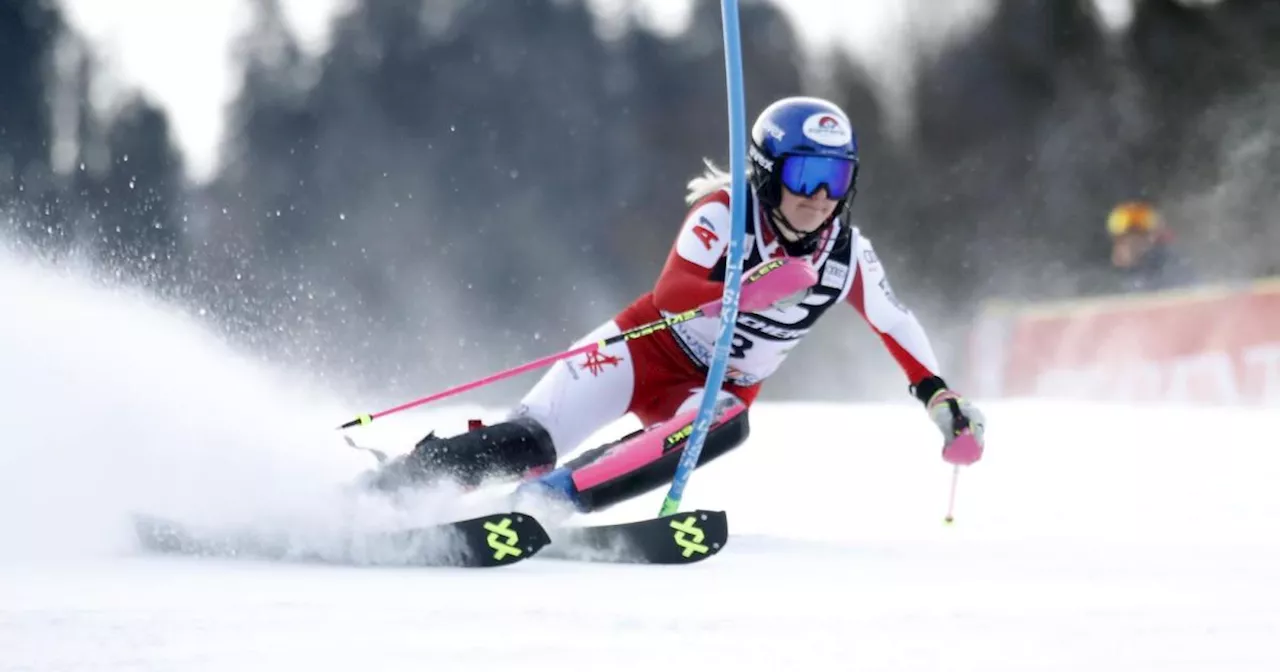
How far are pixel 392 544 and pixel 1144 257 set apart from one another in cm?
1058

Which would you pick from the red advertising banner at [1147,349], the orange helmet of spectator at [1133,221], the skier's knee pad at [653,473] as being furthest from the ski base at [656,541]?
the orange helmet of spectator at [1133,221]

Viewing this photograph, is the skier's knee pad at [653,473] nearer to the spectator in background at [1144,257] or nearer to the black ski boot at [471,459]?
the black ski boot at [471,459]

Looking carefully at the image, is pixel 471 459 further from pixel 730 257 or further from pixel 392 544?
pixel 730 257

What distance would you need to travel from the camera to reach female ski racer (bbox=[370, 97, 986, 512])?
4.10m

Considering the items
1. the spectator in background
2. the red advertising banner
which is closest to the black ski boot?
the red advertising banner

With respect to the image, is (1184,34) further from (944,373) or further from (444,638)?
(444,638)

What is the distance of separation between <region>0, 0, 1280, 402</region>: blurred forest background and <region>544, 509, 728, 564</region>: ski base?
1296cm

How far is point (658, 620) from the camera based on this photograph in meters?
2.82

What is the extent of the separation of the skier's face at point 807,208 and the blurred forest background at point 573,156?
12.4 meters

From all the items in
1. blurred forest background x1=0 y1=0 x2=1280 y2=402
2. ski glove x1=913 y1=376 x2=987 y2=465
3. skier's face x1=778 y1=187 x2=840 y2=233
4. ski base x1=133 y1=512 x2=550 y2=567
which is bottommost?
ski base x1=133 y1=512 x2=550 y2=567

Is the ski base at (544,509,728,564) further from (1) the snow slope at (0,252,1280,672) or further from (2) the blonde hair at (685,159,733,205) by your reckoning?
(2) the blonde hair at (685,159,733,205)

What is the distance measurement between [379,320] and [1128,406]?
10445 millimetres

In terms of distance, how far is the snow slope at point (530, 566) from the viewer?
2.54 m

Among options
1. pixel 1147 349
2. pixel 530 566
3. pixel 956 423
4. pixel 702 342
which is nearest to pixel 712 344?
pixel 702 342
